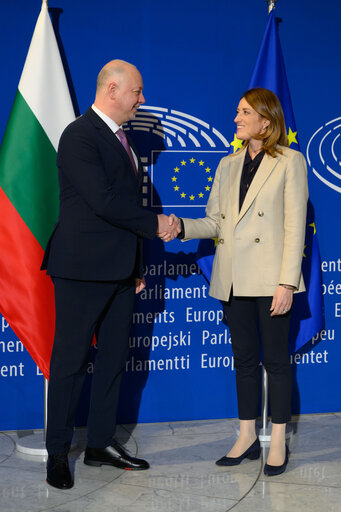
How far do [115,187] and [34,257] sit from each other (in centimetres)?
56

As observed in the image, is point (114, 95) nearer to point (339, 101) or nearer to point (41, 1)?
point (41, 1)

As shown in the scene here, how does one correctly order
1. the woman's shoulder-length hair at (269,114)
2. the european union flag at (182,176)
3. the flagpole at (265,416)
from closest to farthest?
the woman's shoulder-length hair at (269,114)
the flagpole at (265,416)
the european union flag at (182,176)

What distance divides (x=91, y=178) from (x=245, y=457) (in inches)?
54.9

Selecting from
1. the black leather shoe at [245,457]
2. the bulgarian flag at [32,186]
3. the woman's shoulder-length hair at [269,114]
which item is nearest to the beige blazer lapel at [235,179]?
the woman's shoulder-length hair at [269,114]

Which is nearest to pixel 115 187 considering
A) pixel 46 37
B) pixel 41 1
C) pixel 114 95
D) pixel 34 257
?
pixel 114 95

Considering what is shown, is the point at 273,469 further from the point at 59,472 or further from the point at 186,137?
the point at 186,137

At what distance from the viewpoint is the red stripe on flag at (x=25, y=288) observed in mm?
2986

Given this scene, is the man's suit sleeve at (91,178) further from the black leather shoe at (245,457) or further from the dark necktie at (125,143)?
the black leather shoe at (245,457)

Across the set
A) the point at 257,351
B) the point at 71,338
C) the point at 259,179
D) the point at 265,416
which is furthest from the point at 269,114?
the point at 265,416

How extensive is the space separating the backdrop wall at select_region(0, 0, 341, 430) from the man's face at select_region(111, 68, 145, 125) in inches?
24.3

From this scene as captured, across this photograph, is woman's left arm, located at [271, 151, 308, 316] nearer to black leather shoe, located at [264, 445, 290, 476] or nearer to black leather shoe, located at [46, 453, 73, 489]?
black leather shoe, located at [264, 445, 290, 476]

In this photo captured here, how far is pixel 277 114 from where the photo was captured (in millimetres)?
2807

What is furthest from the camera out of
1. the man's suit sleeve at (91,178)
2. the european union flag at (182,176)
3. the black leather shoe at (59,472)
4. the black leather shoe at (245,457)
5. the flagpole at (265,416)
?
the european union flag at (182,176)

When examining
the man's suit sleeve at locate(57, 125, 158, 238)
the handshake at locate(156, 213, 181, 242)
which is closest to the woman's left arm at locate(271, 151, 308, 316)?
the handshake at locate(156, 213, 181, 242)
